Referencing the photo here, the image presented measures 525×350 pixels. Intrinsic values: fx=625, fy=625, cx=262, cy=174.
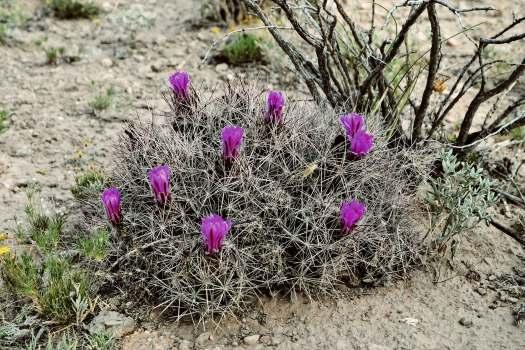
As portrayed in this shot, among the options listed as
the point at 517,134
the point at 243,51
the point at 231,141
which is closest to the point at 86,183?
the point at 231,141

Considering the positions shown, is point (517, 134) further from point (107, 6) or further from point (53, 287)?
point (107, 6)

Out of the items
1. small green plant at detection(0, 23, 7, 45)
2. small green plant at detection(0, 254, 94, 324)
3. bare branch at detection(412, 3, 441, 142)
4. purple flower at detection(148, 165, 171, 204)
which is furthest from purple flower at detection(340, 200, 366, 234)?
small green plant at detection(0, 23, 7, 45)

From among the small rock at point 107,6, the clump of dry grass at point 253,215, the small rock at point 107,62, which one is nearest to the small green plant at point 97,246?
the clump of dry grass at point 253,215

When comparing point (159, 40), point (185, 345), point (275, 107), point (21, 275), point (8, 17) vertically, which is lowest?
point (185, 345)

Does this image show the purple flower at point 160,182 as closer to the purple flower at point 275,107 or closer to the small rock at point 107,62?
the purple flower at point 275,107

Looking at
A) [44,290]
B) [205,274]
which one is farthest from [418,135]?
[44,290]

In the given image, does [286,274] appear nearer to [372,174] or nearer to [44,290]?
[372,174]

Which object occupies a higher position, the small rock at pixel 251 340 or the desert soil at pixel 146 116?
the desert soil at pixel 146 116
